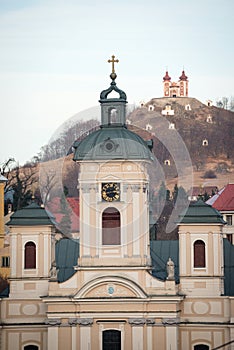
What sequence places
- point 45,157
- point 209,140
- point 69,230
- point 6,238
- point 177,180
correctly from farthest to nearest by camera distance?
point 209,140
point 177,180
point 6,238
point 45,157
point 69,230

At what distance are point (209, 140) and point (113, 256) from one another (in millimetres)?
117792

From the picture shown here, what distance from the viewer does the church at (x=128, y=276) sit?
5200cm

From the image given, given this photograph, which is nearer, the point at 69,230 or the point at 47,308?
the point at 47,308

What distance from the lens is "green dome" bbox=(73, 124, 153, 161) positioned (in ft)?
171

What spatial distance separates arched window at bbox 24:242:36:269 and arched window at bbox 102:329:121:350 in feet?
12.9

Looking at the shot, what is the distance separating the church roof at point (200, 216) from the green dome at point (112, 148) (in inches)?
100

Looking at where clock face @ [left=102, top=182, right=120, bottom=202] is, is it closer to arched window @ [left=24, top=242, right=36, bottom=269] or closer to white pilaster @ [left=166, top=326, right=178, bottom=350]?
arched window @ [left=24, top=242, right=36, bottom=269]

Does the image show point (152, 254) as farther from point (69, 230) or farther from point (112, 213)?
point (69, 230)

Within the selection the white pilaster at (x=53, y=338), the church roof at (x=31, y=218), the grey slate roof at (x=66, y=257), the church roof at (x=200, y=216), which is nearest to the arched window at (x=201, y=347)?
the church roof at (x=200, y=216)

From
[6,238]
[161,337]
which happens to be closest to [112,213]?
[161,337]

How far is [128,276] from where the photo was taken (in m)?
52.1

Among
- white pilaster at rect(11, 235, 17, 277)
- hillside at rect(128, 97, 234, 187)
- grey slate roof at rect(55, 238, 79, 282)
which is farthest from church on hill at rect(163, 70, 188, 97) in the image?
white pilaster at rect(11, 235, 17, 277)

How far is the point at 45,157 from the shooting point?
76062 millimetres

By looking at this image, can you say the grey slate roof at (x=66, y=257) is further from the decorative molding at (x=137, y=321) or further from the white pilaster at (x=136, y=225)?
the decorative molding at (x=137, y=321)
